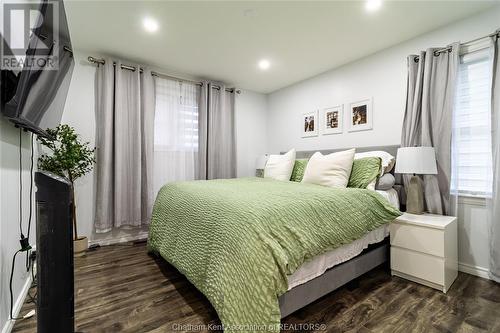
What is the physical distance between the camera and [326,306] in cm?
163

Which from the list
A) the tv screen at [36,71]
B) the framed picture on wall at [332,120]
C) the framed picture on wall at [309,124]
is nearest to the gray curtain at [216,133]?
the framed picture on wall at [309,124]

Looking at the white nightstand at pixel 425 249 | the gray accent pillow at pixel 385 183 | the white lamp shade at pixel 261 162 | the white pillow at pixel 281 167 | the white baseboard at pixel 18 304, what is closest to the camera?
the white baseboard at pixel 18 304

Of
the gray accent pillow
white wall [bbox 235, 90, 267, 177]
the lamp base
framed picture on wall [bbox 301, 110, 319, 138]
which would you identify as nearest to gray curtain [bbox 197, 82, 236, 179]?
white wall [bbox 235, 90, 267, 177]

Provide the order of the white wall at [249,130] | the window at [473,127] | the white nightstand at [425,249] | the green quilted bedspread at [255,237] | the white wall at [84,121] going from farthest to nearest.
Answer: the white wall at [249,130] < the white wall at [84,121] < the window at [473,127] < the white nightstand at [425,249] < the green quilted bedspread at [255,237]

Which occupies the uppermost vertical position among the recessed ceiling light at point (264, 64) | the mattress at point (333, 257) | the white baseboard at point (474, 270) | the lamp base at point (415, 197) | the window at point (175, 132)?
the recessed ceiling light at point (264, 64)

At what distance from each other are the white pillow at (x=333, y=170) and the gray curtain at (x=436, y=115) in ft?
2.35

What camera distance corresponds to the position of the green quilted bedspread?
116 centimetres

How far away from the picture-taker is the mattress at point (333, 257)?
142 cm

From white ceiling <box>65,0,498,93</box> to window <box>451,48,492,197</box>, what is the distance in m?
0.51

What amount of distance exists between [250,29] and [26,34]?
1.82 m

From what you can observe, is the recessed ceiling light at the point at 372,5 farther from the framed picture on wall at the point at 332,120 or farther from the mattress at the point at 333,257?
the mattress at the point at 333,257

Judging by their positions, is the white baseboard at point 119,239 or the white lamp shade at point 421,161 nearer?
the white lamp shade at point 421,161

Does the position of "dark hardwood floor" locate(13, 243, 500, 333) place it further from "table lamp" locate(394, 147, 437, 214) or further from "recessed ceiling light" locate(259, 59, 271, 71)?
"recessed ceiling light" locate(259, 59, 271, 71)

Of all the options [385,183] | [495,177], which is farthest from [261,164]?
[495,177]
